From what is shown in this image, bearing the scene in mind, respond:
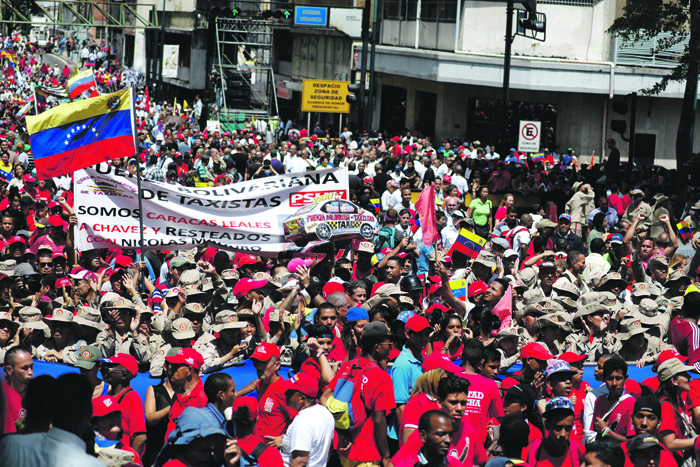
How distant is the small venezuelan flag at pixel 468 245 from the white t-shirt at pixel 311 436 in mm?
5936

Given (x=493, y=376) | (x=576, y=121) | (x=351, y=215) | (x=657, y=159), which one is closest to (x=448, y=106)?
(x=576, y=121)

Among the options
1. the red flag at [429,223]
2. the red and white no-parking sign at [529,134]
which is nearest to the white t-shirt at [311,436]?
the red flag at [429,223]

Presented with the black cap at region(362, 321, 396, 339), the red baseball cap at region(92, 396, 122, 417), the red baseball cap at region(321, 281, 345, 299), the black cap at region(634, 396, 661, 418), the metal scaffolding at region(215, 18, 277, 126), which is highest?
the metal scaffolding at region(215, 18, 277, 126)

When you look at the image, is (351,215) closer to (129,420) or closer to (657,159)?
(129,420)

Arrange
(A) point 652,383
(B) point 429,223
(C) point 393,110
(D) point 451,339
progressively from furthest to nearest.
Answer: (C) point 393,110 < (B) point 429,223 < (D) point 451,339 < (A) point 652,383

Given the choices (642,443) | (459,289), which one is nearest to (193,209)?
(459,289)

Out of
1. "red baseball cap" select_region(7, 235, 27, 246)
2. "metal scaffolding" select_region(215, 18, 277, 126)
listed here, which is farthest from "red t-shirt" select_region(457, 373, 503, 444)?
"metal scaffolding" select_region(215, 18, 277, 126)

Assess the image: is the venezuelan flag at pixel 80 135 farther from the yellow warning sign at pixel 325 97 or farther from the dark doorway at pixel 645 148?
the dark doorway at pixel 645 148

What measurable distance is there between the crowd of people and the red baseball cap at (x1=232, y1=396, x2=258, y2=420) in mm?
13

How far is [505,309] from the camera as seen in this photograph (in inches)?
364

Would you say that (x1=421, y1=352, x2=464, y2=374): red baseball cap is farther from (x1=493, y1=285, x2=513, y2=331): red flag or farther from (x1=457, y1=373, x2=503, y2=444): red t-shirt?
(x1=493, y1=285, x2=513, y2=331): red flag

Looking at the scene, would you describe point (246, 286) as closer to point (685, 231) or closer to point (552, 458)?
point (552, 458)

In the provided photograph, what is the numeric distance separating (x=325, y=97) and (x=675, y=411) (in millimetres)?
25124

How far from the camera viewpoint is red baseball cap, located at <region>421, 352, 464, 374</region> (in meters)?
6.65
